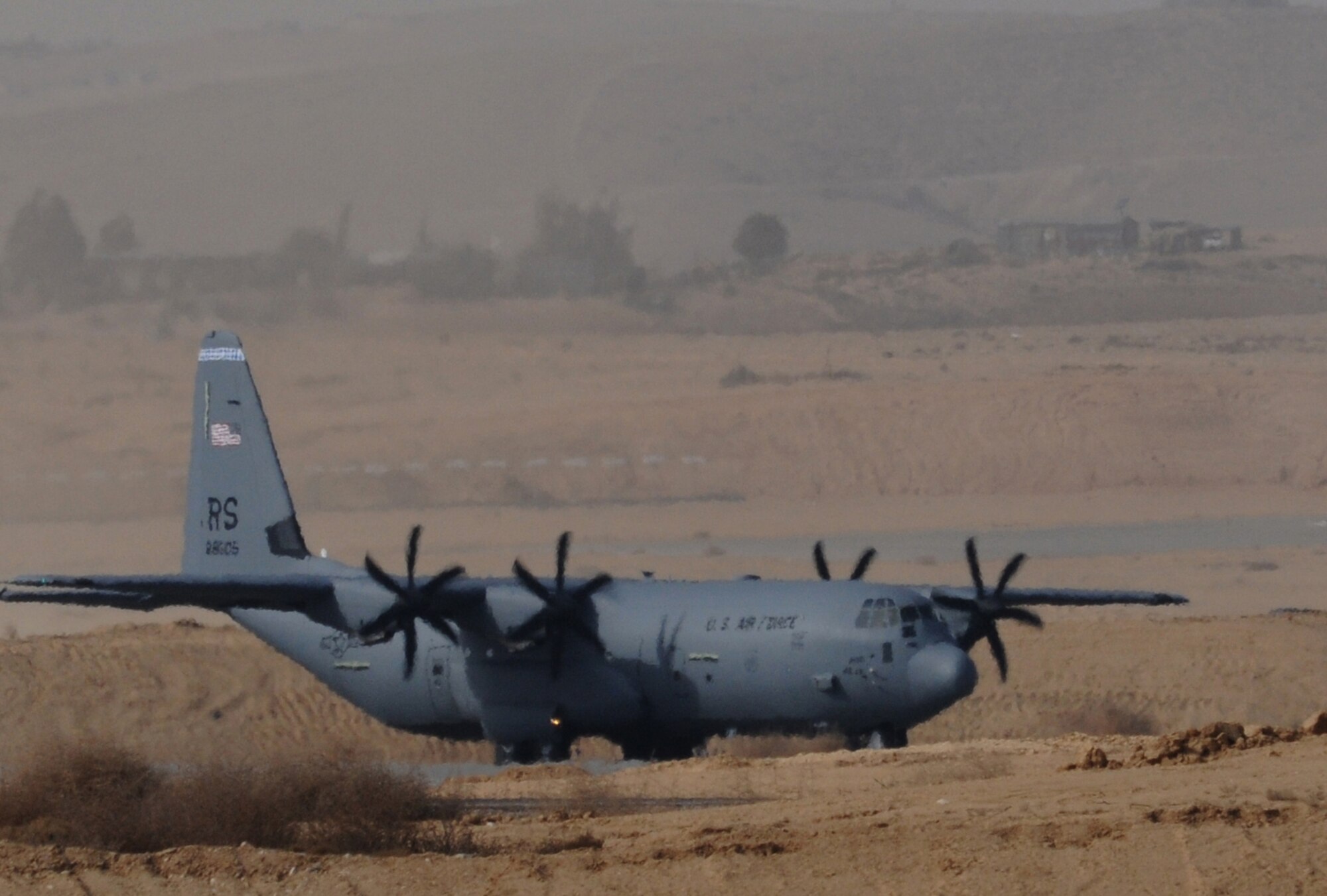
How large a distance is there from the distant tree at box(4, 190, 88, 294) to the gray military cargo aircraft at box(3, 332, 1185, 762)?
61.9 metres

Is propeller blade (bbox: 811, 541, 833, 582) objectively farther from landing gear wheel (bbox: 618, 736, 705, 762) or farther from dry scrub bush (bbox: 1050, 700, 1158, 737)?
dry scrub bush (bbox: 1050, 700, 1158, 737)

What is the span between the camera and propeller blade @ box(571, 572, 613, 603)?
3638cm

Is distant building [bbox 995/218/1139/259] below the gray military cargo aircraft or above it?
above

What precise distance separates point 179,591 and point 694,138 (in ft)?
467

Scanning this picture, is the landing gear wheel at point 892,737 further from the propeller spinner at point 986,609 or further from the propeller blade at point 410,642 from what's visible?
the propeller blade at point 410,642

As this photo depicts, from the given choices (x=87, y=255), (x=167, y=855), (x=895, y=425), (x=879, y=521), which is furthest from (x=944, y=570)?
(x=87, y=255)

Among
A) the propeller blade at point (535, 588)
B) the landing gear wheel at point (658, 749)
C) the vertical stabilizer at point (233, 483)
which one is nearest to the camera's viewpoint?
the propeller blade at point (535, 588)

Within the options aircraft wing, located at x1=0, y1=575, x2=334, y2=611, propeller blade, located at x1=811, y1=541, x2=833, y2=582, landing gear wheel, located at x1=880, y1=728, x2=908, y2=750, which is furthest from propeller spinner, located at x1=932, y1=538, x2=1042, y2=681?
aircraft wing, located at x1=0, y1=575, x2=334, y2=611

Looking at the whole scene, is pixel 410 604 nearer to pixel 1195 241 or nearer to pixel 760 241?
pixel 760 241

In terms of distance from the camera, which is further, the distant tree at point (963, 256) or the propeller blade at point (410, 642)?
the distant tree at point (963, 256)

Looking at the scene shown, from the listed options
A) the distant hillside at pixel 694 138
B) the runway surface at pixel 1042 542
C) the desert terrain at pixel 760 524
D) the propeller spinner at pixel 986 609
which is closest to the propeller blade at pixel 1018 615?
the propeller spinner at pixel 986 609

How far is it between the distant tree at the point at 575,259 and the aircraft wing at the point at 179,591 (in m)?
60.8

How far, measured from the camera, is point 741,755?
37219 mm

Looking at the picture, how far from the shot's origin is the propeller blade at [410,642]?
34844 mm
